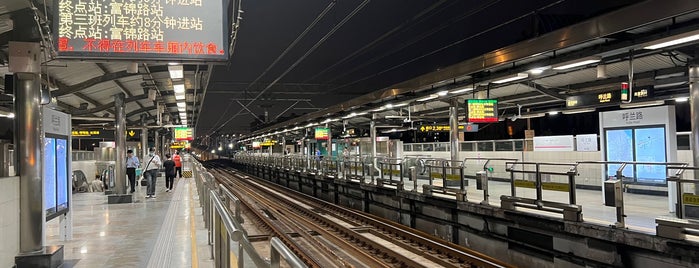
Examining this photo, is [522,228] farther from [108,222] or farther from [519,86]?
[108,222]

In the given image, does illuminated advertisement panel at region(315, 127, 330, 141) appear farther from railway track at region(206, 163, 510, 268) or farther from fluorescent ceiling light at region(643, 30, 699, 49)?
fluorescent ceiling light at region(643, 30, 699, 49)

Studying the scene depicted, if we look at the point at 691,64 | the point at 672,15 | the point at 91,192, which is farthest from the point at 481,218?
the point at 91,192

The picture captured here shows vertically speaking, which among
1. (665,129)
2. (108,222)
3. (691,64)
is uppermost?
(691,64)

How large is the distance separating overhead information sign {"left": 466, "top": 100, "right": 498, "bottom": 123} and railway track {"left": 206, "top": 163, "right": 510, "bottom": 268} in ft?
10.4

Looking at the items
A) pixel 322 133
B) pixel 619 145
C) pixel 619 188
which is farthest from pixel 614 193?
pixel 322 133

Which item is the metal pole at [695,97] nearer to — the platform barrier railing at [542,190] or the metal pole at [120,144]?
the platform barrier railing at [542,190]

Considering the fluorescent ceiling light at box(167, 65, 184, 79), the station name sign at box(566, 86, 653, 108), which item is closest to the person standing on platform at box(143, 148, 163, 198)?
the fluorescent ceiling light at box(167, 65, 184, 79)

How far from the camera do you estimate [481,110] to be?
12.6 metres

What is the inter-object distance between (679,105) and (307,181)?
58.0 feet

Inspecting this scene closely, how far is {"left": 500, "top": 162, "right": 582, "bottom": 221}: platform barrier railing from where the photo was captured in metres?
8.47

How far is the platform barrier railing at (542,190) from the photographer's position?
847cm

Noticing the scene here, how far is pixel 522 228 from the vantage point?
9609mm

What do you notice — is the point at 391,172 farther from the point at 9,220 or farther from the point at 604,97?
the point at 9,220

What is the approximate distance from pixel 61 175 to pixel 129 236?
1442 mm
